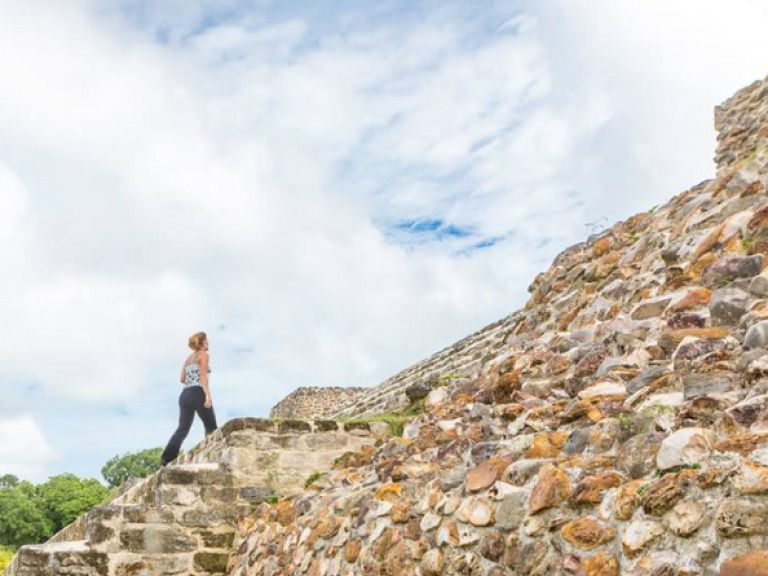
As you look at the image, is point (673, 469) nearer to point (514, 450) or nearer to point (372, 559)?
point (514, 450)

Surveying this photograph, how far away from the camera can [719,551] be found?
1.90 m

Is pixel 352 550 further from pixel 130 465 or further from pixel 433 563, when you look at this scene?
pixel 130 465

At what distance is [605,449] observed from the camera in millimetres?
2627

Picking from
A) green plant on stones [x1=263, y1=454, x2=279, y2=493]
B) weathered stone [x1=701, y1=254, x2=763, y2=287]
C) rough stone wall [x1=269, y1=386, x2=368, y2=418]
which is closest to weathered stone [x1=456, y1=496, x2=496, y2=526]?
weathered stone [x1=701, y1=254, x2=763, y2=287]

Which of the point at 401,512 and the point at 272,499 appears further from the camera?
the point at 272,499

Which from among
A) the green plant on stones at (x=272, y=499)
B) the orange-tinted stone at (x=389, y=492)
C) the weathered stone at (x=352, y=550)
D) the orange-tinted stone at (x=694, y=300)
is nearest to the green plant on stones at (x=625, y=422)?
the orange-tinted stone at (x=694, y=300)

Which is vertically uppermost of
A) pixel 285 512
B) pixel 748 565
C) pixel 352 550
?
pixel 285 512

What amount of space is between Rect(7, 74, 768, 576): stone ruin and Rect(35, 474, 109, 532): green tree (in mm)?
22254

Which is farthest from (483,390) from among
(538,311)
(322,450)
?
(322,450)

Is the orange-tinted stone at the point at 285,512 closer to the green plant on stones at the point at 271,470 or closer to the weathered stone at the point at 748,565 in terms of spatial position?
the green plant on stones at the point at 271,470

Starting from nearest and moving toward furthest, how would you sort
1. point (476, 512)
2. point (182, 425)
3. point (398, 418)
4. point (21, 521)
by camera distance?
point (476, 512) < point (398, 418) < point (182, 425) < point (21, 521)

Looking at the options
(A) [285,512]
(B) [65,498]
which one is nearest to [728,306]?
(A) [285,512]

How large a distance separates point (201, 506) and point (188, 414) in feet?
4.94

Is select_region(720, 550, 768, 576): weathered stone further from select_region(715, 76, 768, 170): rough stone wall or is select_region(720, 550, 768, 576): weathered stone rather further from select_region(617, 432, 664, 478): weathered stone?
select_region(715, 76, 768, 170): rough stone wall
